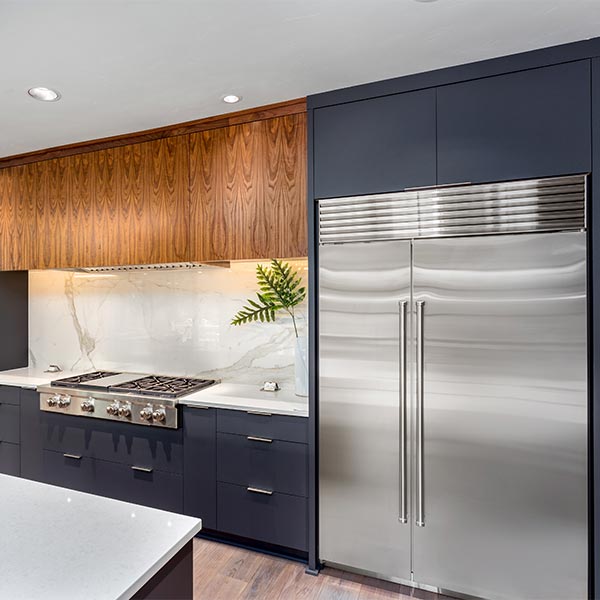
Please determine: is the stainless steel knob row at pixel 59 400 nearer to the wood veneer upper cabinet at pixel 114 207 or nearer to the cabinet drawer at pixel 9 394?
the cabinet drawer at pixel 9 394

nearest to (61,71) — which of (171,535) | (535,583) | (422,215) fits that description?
(422,215)

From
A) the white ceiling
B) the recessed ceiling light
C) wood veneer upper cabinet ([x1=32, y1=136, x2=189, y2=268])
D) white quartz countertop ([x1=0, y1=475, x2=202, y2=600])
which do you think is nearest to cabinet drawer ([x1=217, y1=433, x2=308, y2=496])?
wood veneer upper cabinet ([x1=32, y1=136, x2=189, y2=268])

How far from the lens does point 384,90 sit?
7.36ft

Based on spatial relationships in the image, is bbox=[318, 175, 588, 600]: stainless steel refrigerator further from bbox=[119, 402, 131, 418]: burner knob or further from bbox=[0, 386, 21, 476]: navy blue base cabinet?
bbox=[0, 386, 21, 476]: navy blue base cabinet

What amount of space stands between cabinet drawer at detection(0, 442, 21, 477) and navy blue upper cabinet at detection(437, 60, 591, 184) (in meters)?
3.32

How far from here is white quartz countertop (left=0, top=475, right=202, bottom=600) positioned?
87cm

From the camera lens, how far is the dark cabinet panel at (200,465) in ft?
8.57

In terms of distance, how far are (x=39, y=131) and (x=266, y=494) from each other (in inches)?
104

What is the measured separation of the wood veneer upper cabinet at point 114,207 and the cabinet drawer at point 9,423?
1.05 meters

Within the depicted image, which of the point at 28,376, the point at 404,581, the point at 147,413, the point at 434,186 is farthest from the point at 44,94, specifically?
the point at 404,581

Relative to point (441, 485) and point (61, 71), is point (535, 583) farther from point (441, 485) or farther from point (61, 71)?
point (61, 71)

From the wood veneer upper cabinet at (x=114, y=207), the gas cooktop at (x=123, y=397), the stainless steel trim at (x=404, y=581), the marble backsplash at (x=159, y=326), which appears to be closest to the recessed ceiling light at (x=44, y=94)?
the wood veneer upper cabinet at (x=114, y=207)

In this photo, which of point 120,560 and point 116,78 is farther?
point 116,78

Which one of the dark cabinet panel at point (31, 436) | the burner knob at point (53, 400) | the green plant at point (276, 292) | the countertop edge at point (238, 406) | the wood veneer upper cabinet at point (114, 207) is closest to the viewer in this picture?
the countertop edge at point (238, 406)
